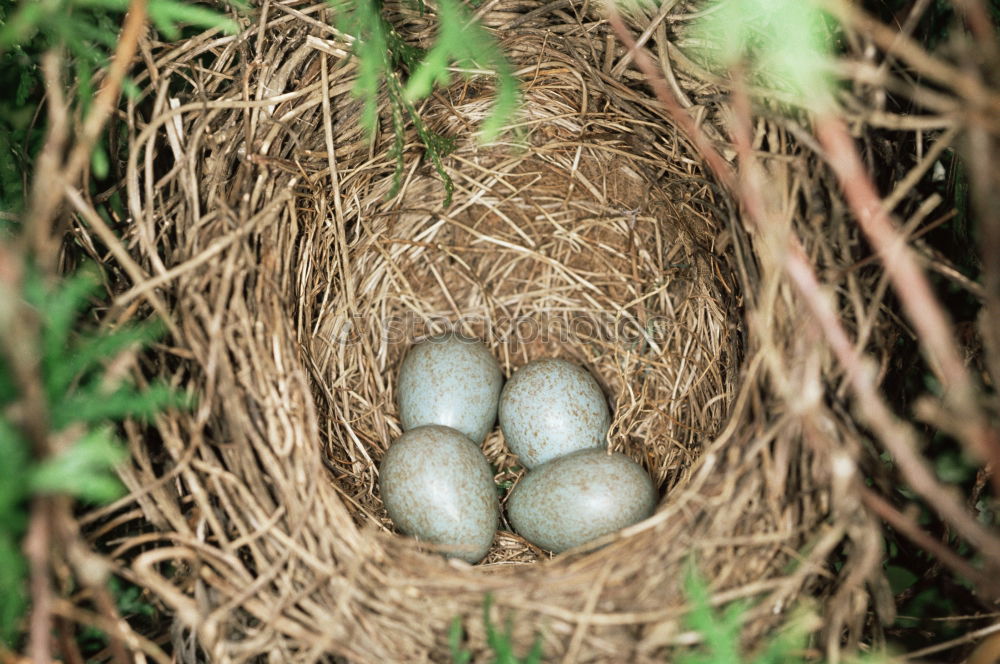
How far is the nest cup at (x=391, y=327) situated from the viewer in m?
1.10

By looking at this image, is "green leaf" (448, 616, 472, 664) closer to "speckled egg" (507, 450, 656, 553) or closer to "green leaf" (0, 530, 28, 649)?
"speckled egg" (507, 450, 656, 553)

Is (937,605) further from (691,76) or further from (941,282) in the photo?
(691,76)

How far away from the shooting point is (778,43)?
1.18m

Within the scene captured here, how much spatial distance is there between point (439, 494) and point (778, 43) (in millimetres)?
1029

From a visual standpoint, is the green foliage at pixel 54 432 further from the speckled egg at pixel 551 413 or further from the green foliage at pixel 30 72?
the speckled egg at pixel 551 413

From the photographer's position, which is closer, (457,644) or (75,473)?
(75,473)

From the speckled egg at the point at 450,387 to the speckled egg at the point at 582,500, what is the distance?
0.26 metres

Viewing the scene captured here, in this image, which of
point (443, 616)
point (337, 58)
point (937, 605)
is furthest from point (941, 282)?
point (337, 58)

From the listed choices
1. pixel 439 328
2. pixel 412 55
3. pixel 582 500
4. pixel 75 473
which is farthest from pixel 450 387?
pixel 75 473

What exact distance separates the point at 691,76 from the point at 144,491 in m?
1.20

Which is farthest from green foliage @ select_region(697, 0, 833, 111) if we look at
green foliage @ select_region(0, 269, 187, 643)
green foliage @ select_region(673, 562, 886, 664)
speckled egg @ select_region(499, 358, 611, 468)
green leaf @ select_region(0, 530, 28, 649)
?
green leaf @ select_region(0, 530, 28, 649)

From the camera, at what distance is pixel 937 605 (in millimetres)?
1313

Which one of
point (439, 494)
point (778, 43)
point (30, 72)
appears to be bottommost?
point (439, 494)

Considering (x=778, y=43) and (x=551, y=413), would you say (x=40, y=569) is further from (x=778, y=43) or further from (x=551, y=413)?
(x=778, y=43)
